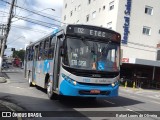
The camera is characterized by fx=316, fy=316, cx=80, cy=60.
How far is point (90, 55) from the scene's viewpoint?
12648 millimetres

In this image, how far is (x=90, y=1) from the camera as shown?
47438 mm

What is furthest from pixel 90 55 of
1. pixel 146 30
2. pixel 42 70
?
pixel 146 30

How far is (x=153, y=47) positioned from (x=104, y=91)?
2836 centimetres

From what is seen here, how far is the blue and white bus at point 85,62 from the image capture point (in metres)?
12.4

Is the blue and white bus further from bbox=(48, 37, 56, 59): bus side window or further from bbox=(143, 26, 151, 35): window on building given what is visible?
bbox=(143, 26, 151, 35): window on building

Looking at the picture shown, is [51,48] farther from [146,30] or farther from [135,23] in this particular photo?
[146,30]

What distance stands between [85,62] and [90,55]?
367 mm

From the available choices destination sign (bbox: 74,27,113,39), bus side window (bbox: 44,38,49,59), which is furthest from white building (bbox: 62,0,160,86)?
destination sign (bbox: 74,27,113,39)

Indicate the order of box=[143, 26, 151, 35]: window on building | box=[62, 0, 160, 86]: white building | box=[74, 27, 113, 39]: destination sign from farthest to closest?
box=[143, 26, 151, 35]: window on building → box=[62, 0, 160, 86]: white building → box=[74, 27, 113, 39]: destination sign

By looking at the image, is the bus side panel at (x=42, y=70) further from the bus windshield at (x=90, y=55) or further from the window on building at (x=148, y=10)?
the window on building at (x=148, y=10)

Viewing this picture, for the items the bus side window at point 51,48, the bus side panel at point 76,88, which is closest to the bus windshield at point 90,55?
the bus side panel at point 76,88

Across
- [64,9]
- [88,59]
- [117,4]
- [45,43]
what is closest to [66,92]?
[88,59]

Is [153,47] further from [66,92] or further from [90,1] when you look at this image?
[66,92]

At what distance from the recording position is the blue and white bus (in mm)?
12367
